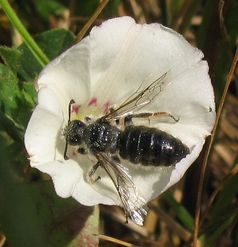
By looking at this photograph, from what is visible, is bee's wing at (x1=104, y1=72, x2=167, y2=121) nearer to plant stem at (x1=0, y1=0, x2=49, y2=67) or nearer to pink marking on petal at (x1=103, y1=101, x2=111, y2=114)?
pink marking on petal at (x1=103, y1=101, x2=111, y2=114)

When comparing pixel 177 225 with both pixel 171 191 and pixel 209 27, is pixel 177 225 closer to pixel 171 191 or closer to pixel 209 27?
pixel 171 191

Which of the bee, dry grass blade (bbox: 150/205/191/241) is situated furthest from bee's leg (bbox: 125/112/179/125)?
dry grass blade (bbox: 150/205/191/241)

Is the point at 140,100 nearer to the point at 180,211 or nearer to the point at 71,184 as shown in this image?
the point at 71,184

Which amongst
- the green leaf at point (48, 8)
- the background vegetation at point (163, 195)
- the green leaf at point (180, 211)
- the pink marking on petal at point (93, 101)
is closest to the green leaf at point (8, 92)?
the background vegetation at point (163, 195)

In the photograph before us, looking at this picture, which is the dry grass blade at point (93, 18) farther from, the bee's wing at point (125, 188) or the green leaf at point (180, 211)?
the green leaf at point (180, 211)

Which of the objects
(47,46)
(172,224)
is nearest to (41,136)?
(47,46)

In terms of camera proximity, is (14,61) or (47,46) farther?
(47,46)

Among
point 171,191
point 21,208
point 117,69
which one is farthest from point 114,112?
point 21,208
